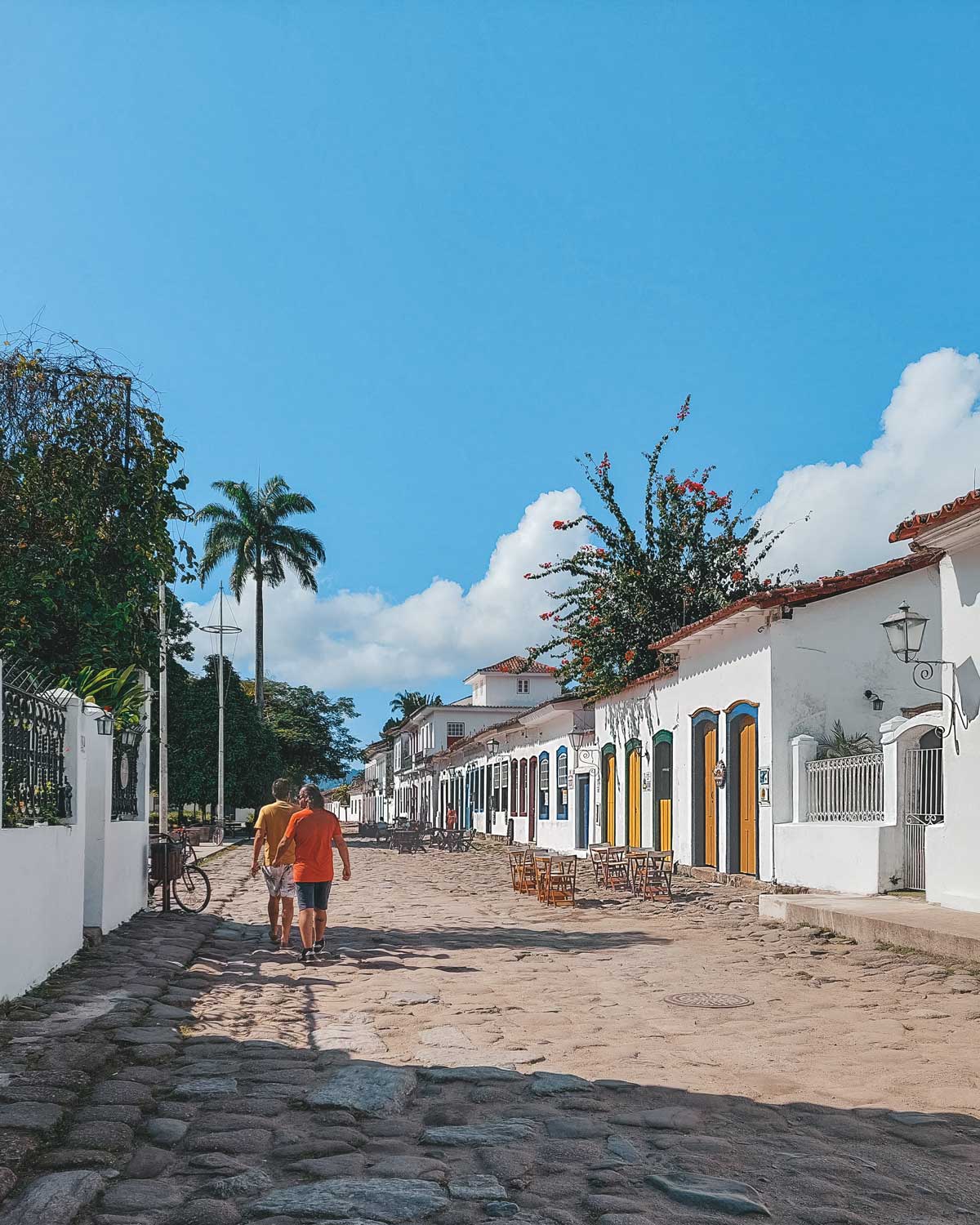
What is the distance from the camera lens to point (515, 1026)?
7652 millimetres

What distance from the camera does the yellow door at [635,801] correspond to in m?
25.3

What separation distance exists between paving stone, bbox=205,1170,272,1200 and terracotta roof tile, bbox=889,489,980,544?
346 inches

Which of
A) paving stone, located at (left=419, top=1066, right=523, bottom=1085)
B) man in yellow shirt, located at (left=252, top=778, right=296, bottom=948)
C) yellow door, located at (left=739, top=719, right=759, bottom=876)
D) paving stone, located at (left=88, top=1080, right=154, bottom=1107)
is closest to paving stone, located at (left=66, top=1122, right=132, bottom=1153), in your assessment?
paving stone, located at (left=88, top=1080, right=154, bottom=1107)

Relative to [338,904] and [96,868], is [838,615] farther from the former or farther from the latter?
[96,868]

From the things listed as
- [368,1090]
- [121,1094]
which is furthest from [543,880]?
[121,1094]

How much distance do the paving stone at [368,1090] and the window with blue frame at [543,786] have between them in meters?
28.8

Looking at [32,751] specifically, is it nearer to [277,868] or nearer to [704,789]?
[277,868]

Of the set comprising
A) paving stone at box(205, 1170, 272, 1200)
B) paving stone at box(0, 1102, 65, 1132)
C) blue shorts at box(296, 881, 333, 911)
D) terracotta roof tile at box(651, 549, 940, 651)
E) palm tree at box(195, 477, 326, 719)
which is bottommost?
paving stone at box(205, 1170, 272, 1200)

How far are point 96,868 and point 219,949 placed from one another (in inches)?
55.3

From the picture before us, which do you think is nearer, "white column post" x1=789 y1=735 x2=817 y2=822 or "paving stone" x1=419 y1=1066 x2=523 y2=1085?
"paving stone" x1=419 y1=1066 x2=523 y2=1085

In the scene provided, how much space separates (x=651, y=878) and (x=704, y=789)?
12.1 feet

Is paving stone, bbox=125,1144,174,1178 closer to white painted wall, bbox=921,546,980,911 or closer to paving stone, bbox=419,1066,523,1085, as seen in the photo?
paving stone, bbox=419,1066,523,1085

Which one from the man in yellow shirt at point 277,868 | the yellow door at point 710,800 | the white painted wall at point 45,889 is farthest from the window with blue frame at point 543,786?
the white painted wall at point 45,889

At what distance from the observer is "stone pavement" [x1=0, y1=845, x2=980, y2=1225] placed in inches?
170
